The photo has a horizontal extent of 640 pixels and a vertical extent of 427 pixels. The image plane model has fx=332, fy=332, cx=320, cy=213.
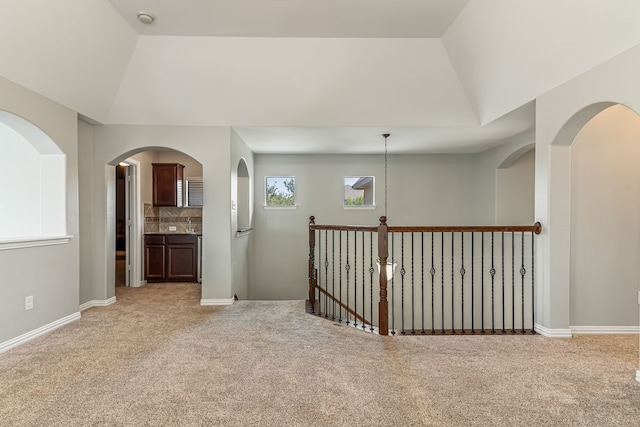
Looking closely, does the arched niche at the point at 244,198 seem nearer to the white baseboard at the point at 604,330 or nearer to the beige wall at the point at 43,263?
the beige wall at the point at 43,263

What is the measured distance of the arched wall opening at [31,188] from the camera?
381 cm

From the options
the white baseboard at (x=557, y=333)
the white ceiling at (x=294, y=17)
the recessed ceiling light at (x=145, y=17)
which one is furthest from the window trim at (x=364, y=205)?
the recessed ceiling light at (x=145, y=17)

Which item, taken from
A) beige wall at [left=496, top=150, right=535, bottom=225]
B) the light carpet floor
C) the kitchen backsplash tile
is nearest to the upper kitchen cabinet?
the kitchen backsplash tile

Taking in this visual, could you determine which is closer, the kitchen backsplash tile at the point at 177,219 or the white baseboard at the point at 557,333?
the white baseboard at the point at 557,333

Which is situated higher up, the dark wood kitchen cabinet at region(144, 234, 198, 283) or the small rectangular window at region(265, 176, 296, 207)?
the small rectangular window at region(265, 176, 296, 207)

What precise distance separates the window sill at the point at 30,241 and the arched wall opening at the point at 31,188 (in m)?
0.14

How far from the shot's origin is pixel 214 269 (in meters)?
4.77

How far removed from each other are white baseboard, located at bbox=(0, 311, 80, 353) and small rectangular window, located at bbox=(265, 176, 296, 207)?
13.4ft

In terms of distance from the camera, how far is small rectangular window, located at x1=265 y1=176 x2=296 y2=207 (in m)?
7.30

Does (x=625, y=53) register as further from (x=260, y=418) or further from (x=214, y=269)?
(x=214, y=269)

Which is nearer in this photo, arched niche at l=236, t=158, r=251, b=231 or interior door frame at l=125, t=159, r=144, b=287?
interior door frame at l=125, t=159, r=144, b=287

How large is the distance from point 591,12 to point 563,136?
1.19 metres

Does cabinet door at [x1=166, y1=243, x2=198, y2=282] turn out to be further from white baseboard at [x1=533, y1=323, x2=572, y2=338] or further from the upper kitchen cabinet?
white baseboard at [x1=533, y1=323, x2=572, y2=338]

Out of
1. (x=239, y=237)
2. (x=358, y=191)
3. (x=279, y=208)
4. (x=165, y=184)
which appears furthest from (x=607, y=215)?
(x=165, y=184)
